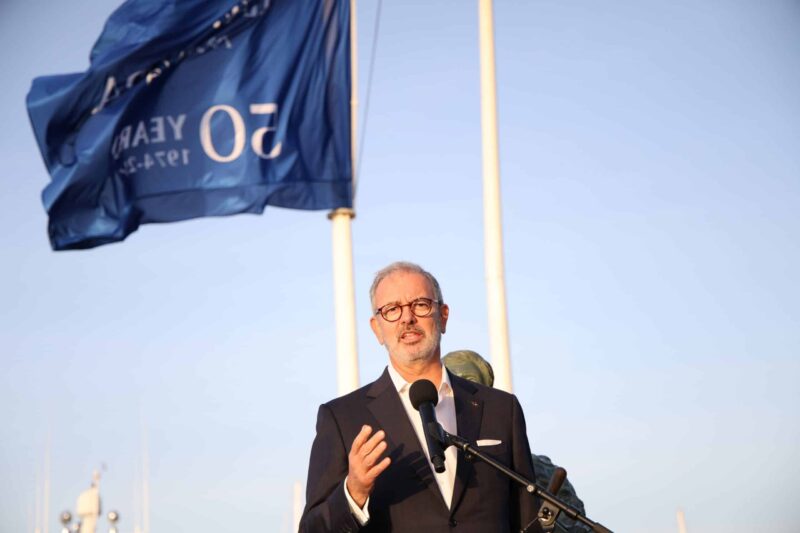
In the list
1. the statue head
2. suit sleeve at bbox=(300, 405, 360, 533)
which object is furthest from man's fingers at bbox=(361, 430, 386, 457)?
the statue head

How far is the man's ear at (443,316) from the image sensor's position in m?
4.98

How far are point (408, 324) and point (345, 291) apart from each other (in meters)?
8.98

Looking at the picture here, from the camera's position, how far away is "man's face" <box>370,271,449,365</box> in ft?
16.0

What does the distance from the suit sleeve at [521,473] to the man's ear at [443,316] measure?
47cm

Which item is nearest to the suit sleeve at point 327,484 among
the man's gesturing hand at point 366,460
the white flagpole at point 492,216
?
the man's gesturing hand at point 366,460

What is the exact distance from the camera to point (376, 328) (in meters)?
5.02

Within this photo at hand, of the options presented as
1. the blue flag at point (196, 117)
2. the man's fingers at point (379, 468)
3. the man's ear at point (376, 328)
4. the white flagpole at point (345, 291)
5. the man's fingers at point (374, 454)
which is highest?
the blue flag at point (196, 117)

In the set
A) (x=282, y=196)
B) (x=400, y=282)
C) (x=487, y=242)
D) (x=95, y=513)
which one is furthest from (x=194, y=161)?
(x=95, y=513)

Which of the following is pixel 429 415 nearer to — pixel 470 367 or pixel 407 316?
pixel 407 316

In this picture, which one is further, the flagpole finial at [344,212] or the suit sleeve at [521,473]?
the flagpole finial at [344,212]

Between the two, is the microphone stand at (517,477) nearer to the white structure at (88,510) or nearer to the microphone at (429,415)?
the microphone at (429,415)

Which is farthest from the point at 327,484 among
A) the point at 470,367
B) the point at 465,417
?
the point at 470,367

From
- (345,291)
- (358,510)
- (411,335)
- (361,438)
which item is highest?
(345,291)

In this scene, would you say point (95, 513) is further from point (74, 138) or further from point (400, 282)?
point (400, 282)
